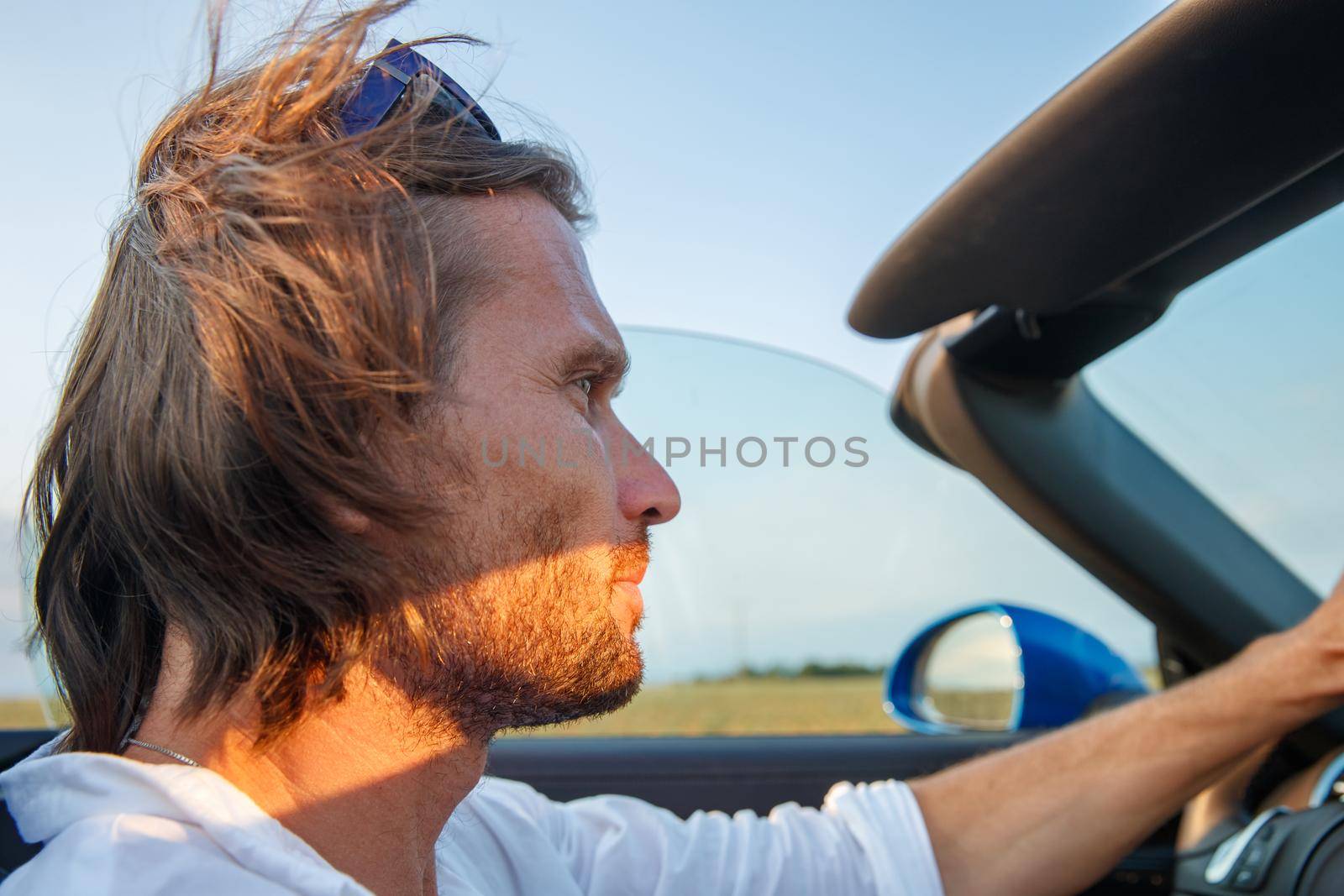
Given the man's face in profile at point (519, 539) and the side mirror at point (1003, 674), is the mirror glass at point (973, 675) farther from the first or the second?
the man's face in profile at point (519, 539)

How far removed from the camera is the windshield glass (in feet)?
6.54

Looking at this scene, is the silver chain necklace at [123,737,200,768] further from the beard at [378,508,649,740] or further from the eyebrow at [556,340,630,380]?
the eyebrow at [556,340,630,380]

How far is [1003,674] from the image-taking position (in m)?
2.70

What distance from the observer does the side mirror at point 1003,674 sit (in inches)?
103

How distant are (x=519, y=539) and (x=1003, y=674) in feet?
5.81

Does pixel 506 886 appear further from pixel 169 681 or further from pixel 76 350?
pixel 76 350

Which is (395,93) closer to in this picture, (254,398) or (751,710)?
(254,398)

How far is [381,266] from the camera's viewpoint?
1.40m

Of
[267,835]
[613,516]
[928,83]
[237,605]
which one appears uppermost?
[928,83]

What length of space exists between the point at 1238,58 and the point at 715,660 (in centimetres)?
172

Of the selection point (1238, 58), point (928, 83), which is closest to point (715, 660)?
point (928, 83)

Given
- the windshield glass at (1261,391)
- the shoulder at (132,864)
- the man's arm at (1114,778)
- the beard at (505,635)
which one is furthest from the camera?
the windshield glass at (1261,391)

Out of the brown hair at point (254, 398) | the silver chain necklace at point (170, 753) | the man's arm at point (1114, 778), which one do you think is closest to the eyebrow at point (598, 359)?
the brown hair at point (254, 398)

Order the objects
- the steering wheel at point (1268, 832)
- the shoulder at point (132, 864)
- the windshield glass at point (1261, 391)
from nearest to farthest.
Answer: the shoulder at point (132, 864) → the steering wheel at point (1268, 832) → the windshield glass at point (1261, 391)
